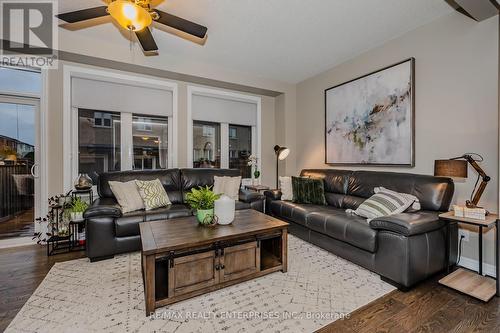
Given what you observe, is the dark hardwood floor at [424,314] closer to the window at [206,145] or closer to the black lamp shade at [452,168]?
the black lamp shade at [452,168]

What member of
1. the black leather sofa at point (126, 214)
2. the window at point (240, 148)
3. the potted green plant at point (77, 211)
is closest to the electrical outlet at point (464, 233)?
the black leather sofa at point (126, 214)

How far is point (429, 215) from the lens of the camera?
2254 mm

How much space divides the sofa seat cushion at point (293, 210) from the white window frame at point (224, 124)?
142 centimetres

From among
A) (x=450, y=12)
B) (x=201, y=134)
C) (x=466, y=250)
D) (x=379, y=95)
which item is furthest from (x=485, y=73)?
(x=201, y=134)

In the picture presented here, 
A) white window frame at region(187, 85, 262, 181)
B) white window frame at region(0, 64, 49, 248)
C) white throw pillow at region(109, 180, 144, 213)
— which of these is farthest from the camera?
white window frame at region(187, 85, 262, 181)

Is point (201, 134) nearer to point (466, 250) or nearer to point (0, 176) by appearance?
point (0, 176)

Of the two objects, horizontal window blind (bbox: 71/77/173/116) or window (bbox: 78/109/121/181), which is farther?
window (bbox: 78/109/121/181)

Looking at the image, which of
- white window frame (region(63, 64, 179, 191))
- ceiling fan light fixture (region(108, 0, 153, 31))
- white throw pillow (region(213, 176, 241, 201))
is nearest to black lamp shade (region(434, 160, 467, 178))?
white throw pillow (region(213, 176, 241, 201))

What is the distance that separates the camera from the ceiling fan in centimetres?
179

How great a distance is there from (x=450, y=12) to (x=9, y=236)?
6147mm

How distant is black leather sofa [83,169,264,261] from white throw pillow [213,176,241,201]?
0.12 metres

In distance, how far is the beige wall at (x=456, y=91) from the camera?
2279 millimetres

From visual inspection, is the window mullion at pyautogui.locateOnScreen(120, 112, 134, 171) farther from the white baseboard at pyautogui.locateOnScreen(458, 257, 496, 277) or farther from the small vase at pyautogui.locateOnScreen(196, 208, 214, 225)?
the white baseboard at pyautogui.locateOnScreen(458, 257, 496, 277)

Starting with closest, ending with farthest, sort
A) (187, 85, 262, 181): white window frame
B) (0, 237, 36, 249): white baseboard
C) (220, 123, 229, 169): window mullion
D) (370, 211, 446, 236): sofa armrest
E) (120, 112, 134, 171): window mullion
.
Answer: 1. (370, 211, 446, 236): sofa armrest
2. (0, 237, 36, 249): white baseboard
3. (120, 112, 134, 171): window mullion
4. (187, 85, 262, 181): white window frame
5. (220, 123, 229, 169): window mullion
